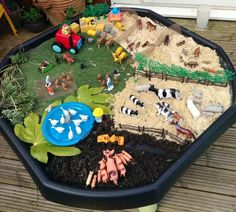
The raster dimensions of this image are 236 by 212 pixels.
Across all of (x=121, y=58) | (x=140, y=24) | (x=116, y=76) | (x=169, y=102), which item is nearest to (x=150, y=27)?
(x=140, y=24)

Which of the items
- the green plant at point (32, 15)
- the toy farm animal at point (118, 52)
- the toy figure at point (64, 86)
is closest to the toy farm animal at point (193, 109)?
the toy farm animal at point (118, 52)

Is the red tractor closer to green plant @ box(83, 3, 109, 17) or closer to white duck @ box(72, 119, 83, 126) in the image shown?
green plant @ box(83, 3, 109, 17)

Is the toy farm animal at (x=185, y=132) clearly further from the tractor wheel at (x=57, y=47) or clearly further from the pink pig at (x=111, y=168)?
the tractor wheel at (x=57, y=47)

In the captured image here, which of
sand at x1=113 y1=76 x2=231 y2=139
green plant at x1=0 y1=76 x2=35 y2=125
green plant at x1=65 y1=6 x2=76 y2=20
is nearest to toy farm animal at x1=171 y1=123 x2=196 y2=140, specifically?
sand at x1=113 y1=76 x2=231 y2=139

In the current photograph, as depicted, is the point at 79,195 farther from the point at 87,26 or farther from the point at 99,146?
the point at 87,26

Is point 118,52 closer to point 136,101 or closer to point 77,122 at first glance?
Answer: point 136,101
